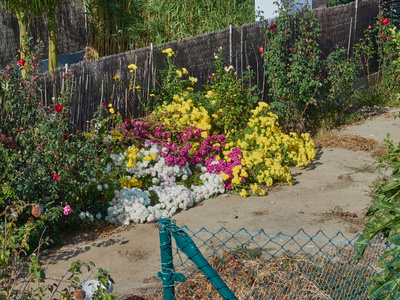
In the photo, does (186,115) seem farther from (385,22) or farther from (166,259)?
(385,22)

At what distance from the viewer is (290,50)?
8633 millimetres

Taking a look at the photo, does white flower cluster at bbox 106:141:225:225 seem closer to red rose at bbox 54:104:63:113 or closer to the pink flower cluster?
the pink flower cluster

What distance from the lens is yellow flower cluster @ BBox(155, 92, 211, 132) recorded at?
693cm

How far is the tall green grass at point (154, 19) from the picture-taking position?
11164 millimetres

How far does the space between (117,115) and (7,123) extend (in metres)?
1.67

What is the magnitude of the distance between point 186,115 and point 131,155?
1.05 m

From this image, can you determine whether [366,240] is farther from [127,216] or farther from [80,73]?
[80,73]

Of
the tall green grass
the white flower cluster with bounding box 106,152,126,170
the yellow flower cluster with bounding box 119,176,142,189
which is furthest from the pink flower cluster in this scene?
the tall green grass

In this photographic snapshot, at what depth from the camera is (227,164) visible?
6648 millimetres

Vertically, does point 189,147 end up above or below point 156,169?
above

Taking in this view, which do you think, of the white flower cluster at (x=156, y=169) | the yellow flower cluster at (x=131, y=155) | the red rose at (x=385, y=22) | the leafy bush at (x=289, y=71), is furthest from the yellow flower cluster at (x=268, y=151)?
the red rose at (x=385, y=22)

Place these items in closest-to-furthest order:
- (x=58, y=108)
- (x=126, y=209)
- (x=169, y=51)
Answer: (x=58, y=108) < (x=126, y=209) < (x=169, y=51)

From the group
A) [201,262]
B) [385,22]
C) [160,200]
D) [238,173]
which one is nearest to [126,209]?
[160,200]

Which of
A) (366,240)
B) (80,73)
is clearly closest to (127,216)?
(80,73)
